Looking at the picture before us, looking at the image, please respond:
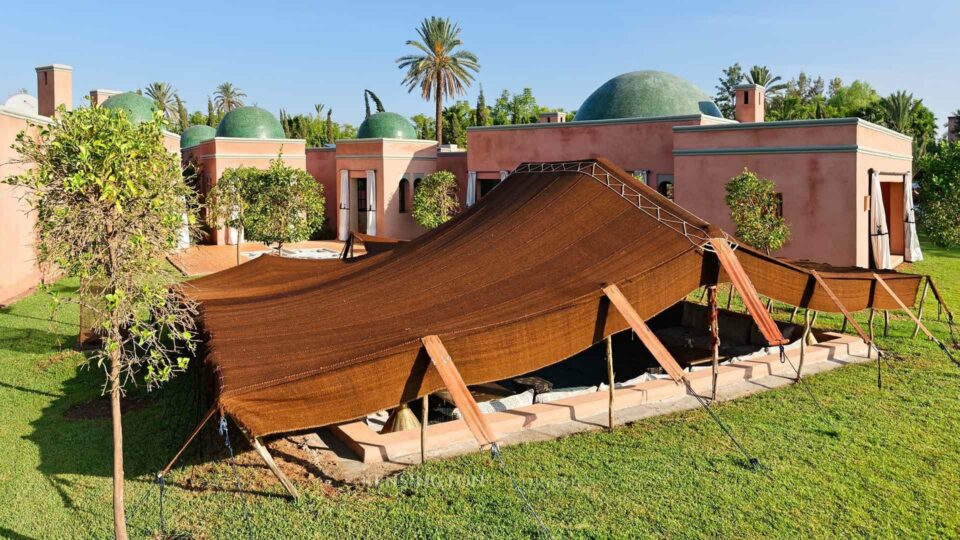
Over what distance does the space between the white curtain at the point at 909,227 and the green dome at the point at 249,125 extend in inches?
776

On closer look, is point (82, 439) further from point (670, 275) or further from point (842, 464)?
point (842, 464)

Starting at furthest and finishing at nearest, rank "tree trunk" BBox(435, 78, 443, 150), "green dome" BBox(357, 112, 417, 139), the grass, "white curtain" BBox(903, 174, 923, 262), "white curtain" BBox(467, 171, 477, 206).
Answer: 1. "tree trunk" BBox(435, 78, 443, 150)
2. "green dome" BBox(357, 112, 417, 139)
3. "white curtain" BBox(467, 171, 477, 206)
4. "white curtain" BBox(903, 174, 923, 262)
5. the grass

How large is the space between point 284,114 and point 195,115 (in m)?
8.37

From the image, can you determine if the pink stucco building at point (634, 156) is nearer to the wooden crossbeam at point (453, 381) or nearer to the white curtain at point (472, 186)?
the white curtain at point (472, 186)

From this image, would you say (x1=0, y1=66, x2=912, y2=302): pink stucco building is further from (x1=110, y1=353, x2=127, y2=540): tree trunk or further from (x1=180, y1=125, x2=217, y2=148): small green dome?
(x1=110, y1=353, x2=127, y2=540): tree trunk

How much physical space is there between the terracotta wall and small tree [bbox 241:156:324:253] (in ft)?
14.4

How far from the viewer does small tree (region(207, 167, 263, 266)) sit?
702 inches

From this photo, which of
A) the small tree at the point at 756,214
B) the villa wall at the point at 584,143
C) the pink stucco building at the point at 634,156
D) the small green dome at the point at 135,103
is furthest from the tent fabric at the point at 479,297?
the small green dome at the point at 135,103

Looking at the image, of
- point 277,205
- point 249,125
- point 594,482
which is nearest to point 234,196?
point 277,205

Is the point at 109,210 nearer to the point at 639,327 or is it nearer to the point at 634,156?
the point at 639,327

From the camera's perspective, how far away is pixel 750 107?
2150cm

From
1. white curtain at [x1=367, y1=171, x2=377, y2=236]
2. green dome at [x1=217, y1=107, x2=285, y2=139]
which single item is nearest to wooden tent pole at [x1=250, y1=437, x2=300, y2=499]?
white curtain at [x1=367, y1=171, x2=377, y2=236]

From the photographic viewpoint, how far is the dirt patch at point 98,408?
7.95 meters

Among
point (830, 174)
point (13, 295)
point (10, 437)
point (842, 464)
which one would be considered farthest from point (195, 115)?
point (842, 464)
